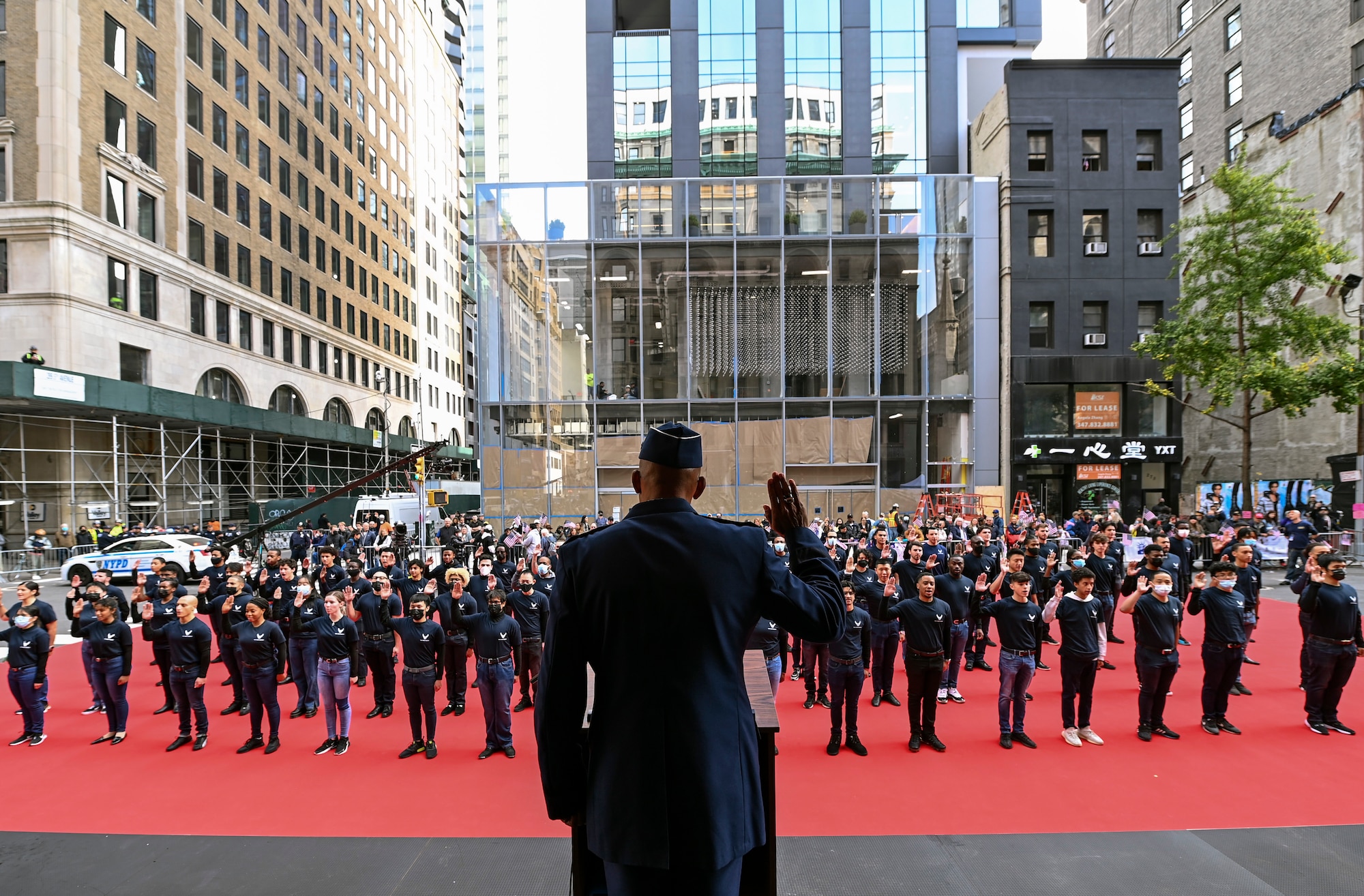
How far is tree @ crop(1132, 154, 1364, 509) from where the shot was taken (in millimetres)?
19297

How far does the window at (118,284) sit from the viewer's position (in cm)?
2677

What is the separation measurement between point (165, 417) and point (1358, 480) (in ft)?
141

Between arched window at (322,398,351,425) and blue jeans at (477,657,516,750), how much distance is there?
40.2m

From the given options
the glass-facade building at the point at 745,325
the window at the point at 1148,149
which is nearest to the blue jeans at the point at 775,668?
the glass-facade building at the point at 745,325

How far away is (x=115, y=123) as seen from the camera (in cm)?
2745

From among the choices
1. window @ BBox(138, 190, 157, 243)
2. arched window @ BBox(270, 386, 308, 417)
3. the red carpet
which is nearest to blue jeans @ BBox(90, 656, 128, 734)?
the red carpet

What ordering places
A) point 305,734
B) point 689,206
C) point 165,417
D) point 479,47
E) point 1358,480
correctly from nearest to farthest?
point 305,734, point 1358,480, point 165,417, point 689,206, point 479,47

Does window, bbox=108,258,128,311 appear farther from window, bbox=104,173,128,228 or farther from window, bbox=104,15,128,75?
window, bbox=104,15,128,75

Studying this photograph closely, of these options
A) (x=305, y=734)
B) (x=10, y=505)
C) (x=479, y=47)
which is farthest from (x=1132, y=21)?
(x=479, y=47)

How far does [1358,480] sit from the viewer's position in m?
21.0

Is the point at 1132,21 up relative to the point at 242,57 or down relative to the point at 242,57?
up

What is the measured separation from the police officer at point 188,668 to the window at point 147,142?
30.7 meters

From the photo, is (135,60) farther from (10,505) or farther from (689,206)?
(689,206)

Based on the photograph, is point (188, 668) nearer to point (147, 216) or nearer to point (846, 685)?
point (846, 685)
